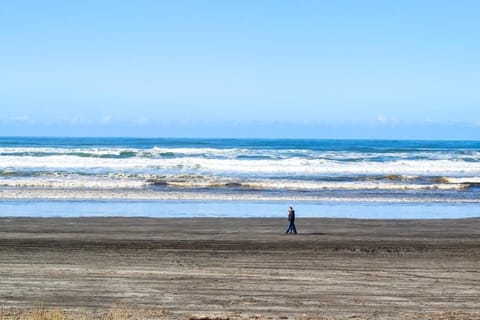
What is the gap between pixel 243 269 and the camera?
14227 millimetres

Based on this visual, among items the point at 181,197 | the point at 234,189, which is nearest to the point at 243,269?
the point at 181,197

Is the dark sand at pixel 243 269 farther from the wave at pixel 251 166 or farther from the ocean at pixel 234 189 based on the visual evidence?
the wave at pixel 251 166

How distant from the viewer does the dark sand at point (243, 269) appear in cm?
1125

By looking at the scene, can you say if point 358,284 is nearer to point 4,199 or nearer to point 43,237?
point 43,237

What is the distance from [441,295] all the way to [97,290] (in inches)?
240

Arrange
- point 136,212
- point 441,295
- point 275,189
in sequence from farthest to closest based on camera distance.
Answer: point 275,189 → point 136,212 → point 441,295

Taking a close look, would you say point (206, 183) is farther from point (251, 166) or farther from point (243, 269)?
point (243, 269)

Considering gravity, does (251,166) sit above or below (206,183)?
above

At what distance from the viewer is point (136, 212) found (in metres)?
25.3

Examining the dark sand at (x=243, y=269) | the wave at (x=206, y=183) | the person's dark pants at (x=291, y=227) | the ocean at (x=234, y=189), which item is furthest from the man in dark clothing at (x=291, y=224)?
the wave at (x=206, y=183)

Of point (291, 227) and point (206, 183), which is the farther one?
point (206, 183)

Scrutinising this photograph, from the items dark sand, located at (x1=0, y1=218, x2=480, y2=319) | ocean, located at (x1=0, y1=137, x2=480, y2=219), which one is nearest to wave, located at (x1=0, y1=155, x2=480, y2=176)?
ocean, located at (x1=0, y1=137, x2=480, y2=219)

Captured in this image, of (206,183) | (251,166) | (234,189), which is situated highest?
(251,166)

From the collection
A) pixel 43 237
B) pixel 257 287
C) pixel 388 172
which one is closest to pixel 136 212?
pixel 43 237
